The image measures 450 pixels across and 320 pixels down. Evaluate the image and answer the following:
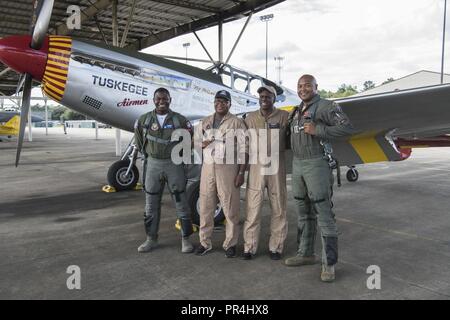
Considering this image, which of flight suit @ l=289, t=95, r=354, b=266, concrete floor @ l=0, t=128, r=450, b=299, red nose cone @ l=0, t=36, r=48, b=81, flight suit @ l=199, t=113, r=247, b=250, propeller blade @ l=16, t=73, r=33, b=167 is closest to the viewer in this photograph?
concrete floor @ l=0, t=128, r=450, b=299

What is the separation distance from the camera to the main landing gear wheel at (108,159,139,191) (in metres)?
7.02

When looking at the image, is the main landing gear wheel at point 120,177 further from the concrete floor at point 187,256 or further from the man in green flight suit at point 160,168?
the man in green flight suit at point 160,168

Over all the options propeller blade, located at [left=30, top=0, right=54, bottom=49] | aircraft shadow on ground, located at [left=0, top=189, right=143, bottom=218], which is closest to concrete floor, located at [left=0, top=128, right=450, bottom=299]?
aircraft shadow on ground, located at [left=0, top=189, right=143, bottom=218]

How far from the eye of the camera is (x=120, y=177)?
7.08 meters

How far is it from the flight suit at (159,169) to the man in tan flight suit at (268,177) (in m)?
0.68

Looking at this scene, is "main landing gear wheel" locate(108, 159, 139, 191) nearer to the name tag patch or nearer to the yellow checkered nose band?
the yellow checkered nose band

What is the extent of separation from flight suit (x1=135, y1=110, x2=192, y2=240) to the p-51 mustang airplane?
173cm

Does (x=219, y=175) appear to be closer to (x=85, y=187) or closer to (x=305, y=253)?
(x=305, y=253)

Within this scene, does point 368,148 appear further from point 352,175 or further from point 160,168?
point 352,175

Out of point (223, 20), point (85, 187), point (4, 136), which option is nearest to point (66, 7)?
point (223, 20)

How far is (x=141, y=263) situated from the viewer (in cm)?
337

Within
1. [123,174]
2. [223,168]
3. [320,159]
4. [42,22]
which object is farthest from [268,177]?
[123,174]

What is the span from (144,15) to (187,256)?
37.0 ft
